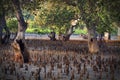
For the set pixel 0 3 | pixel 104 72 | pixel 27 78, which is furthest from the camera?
pixel 0 3

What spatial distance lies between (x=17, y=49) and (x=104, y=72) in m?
5.11

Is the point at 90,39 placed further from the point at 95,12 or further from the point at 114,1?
the point at 114,1

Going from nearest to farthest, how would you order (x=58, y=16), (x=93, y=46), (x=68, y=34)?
(x=93, y=46) < (x=58, y=16) < (x=68, y=34)

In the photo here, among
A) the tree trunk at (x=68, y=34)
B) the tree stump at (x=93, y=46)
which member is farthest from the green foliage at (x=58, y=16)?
the tree stump at (x=93, y=46)

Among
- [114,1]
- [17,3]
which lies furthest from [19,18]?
[114,1]

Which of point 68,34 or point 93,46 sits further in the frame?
point 68,34

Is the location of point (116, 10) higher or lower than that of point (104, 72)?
higher

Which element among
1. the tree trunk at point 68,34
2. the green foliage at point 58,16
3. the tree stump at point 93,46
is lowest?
the tree trunk at point 68,34

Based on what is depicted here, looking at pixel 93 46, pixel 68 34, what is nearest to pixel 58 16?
pixel 68 34

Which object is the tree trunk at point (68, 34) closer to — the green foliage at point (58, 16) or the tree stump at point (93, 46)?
the green foliage at point (58, 16)

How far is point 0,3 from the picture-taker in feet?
67.4

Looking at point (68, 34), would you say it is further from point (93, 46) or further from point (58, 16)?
point (93, 46)

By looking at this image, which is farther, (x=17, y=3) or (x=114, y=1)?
(x=114, y=1)

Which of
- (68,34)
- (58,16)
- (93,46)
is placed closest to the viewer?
(93,46)
